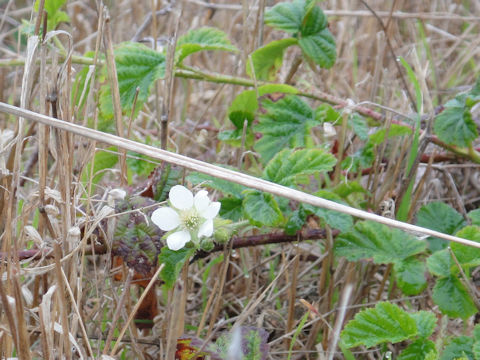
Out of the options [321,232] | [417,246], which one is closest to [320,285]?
[321,232]

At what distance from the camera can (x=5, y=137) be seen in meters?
1.58

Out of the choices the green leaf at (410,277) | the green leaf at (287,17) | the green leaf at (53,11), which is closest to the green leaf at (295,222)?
the green leaf at (410,277)

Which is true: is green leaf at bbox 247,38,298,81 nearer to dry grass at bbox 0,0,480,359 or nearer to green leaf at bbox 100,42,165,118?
dry grass at bbox 0,0,480,359

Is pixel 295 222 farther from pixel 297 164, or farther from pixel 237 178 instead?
pixel 237 178

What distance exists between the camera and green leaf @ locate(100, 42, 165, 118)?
1.59m

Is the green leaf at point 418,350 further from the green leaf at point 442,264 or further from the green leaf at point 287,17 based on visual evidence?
the green leaf at point 287,17

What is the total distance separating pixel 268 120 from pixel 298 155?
0.29m

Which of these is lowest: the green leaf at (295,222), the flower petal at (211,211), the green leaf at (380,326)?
the green leaf at (380,326)

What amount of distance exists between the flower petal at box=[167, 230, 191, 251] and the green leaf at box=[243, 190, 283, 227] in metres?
0.17

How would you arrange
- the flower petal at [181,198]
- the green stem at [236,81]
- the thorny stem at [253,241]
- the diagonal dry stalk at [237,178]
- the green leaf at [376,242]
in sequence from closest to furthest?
the diagonal dry stalk at [237,178] → the flower petal at [181,198] → the thorny stem at [253,241] → the green leaf at [376,242] → the green stem at [236,81]

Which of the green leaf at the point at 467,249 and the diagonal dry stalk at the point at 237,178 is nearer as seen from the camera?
the diagonal dry stalk at the point at 237,178

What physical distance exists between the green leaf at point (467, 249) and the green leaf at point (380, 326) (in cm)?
19

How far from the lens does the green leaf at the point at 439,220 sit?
5.16ft

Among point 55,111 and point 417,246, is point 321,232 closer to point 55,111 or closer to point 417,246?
point 417,246
